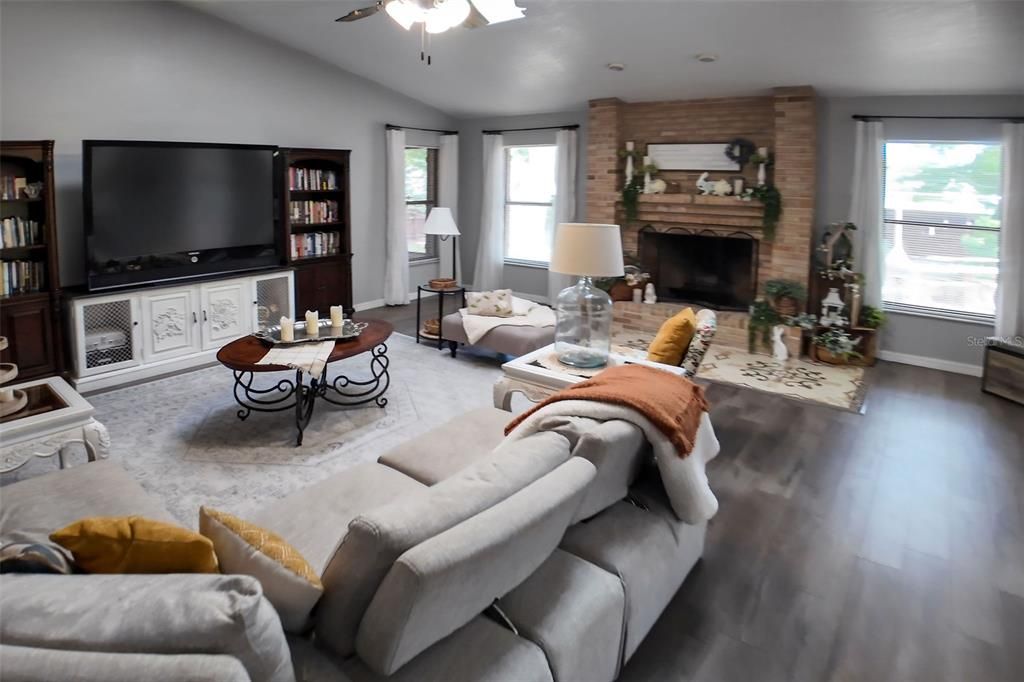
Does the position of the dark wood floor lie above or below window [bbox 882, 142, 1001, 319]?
below

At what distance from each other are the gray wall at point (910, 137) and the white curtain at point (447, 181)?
4.33 m

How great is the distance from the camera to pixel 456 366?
566 cm

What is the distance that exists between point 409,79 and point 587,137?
2032 mm

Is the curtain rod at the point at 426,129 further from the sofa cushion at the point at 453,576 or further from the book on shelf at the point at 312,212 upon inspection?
the sofa cushion at the point at 453,576

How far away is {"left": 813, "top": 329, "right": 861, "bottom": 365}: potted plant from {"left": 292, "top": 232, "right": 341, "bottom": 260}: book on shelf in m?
4.89

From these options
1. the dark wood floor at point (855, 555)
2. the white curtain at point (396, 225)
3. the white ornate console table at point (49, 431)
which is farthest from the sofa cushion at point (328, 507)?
the white curtain at point (396, 225)

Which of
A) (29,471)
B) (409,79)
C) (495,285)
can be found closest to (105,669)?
(29,471)

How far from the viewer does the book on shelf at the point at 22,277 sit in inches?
183

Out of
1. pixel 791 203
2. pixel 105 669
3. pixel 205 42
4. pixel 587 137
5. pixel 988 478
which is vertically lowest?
pixel 988 478

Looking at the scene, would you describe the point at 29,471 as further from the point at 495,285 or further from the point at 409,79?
the point at 495,285

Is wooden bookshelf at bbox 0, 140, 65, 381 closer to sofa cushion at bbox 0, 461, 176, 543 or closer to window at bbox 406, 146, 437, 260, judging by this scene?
sofa cushion at bbox 0, 461, 176, 543

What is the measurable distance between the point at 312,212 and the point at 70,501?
4.95 metres

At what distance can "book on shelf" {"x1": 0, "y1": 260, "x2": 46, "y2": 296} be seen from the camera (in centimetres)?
466

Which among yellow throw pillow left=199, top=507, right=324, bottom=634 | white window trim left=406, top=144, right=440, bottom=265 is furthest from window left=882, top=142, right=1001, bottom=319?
yellow throw pillow left=199, top=507, right=324, bottom=634
